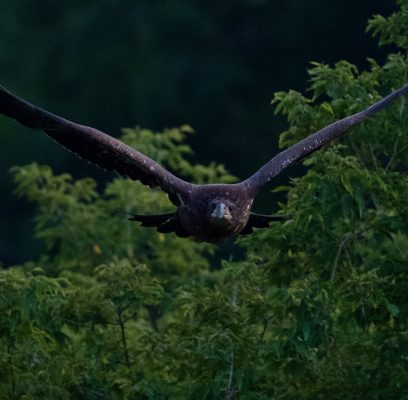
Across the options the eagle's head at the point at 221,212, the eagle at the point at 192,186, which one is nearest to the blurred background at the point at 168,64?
the eagle at the point at 192,186

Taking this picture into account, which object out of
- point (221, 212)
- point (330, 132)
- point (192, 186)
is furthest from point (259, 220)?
point (330, 132)

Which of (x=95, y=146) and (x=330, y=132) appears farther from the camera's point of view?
(x=95, y=146)

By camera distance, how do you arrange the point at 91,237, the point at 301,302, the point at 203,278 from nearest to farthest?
the point at 301,302 < the point at 203,278 < the point at 91,237

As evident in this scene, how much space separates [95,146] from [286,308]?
5.34ft

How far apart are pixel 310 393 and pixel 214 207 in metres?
1.40

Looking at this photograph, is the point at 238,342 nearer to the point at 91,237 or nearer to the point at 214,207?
the point at 214,207

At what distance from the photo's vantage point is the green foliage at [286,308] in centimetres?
953

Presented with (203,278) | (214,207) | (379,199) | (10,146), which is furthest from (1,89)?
(10,146)

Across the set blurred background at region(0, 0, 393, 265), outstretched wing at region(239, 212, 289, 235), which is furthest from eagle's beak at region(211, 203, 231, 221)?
blurred background at region(0, 0, 393, 265)

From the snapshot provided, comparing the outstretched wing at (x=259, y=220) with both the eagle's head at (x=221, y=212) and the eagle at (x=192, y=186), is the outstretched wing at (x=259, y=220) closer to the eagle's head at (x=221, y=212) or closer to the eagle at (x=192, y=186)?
the eagle at (x=192, y=186)

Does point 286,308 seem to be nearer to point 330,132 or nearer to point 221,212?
point 221,212

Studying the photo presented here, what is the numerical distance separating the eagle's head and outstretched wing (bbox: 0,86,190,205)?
240 mm

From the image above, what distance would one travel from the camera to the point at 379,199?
998 cm

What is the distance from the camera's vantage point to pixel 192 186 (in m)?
10.6
